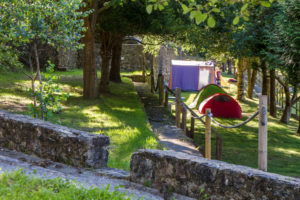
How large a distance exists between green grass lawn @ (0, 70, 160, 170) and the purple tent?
1008 centimetres

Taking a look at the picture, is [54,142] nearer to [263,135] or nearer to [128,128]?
[263,135]

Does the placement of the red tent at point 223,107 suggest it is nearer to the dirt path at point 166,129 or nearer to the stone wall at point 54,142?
the dirt path at point 166,129

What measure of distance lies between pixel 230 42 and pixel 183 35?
2131 mm

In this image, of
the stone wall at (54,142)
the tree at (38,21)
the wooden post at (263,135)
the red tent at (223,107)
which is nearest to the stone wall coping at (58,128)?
the stone wall at (54,142)

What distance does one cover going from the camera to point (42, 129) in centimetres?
526

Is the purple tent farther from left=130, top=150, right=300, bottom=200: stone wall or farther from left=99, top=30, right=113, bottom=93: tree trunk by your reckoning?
left=130, top=150, right=300, bottom=200: stone wall

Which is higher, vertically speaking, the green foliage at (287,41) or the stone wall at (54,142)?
the green foliage at (287,41)

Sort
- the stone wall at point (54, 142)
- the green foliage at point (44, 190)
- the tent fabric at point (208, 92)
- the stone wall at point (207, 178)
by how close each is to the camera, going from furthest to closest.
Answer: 1. the tent fabric at point (208, 92)
2. the stone wall at point (54, 142)
3. the stone wall at point (207, 178)
4. the green foliage at point (44, 190)

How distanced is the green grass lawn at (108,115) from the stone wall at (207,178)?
1.79 meters

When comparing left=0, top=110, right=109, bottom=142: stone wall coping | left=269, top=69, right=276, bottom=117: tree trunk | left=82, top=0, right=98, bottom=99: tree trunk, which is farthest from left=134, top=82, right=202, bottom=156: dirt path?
left=269, top=69, right=276, bottom=117: tree trunk

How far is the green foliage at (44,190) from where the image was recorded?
11.5 ft

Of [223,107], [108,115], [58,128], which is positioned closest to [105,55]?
[108,115]

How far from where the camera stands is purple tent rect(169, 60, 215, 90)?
28766mm

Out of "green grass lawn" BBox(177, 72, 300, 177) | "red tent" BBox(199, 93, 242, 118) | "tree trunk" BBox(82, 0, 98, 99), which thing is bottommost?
"green grass lawn" BBox(177, 72, 300, 177)
